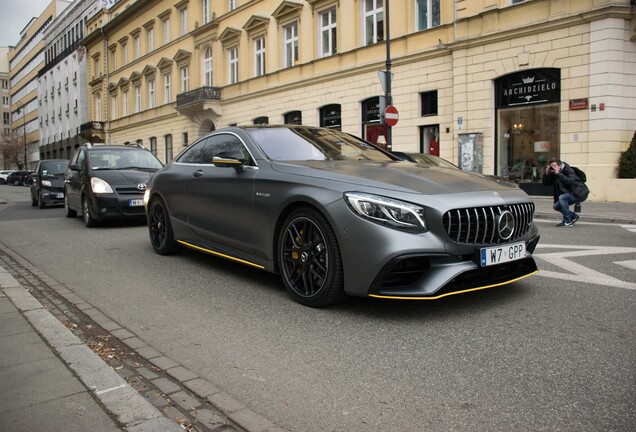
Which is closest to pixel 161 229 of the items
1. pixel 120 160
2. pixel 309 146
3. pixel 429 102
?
pixel 309 146

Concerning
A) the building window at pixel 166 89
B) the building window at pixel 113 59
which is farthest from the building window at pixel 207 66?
the building window at pixel 113 59

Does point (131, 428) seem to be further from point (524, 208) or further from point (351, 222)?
point (524, 208)

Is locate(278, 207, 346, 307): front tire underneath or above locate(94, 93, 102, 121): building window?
underneath

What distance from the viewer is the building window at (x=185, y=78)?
36938 millimetres

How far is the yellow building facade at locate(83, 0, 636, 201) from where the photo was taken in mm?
15859

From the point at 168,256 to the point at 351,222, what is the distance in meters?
3.83

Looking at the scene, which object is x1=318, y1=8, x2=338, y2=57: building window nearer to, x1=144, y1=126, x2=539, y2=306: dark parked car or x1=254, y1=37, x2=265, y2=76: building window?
x1=254, y1=37, x2=265, y2=76: building window

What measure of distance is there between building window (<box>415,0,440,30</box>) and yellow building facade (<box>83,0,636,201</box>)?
47 mm

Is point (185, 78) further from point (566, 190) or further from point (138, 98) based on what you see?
point (566, 190)

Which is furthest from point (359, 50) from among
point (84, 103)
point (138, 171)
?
point (84, 103)

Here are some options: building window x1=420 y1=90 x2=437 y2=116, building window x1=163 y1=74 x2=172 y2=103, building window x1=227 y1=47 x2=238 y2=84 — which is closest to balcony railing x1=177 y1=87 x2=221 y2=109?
building window x1=227 y1=47 x2=238 y2=84

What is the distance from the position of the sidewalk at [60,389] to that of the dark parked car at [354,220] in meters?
1.72

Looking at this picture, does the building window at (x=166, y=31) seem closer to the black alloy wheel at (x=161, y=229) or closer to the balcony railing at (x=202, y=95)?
the balcony railing at (x=202, y=95)

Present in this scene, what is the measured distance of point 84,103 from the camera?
199 ft
